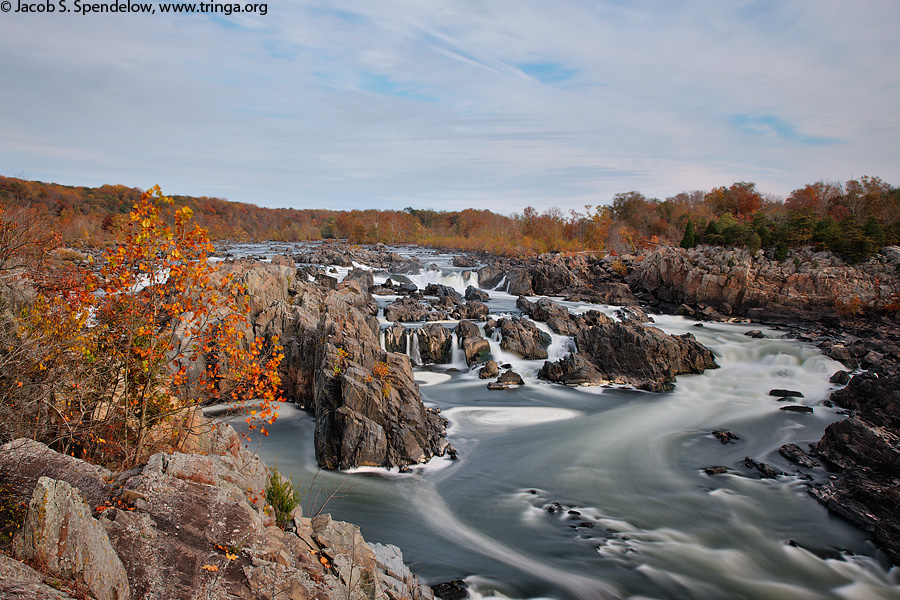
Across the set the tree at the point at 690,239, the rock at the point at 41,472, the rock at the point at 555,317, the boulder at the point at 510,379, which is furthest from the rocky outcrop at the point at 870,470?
the tree at the point at 690,239

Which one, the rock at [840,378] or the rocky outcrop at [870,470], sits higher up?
the rock at [840,378]

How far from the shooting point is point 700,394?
22781mm

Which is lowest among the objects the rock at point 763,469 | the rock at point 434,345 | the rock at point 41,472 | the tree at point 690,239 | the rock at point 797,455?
the rock at point 763,469

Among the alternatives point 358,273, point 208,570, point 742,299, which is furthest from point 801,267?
point 208,570

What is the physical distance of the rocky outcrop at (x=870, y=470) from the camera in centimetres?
1196

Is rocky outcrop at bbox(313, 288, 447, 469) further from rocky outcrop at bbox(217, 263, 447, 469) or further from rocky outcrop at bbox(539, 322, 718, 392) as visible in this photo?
rocky outcrop at bbox(539, 322, 718, 392)

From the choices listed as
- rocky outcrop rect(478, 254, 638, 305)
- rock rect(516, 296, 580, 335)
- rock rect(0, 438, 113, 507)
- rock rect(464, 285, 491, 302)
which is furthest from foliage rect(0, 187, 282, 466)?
rocky outcrop rect(478, 254, 638, 305)

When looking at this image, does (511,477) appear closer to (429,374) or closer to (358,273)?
(429,374)

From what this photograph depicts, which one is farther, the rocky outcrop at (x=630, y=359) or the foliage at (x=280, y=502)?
the rocky outcrop at (x=630, y=359)

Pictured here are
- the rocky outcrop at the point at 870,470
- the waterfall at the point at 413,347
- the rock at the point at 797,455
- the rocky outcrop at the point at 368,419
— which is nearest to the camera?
the rocky outcrop at the point at 870,470

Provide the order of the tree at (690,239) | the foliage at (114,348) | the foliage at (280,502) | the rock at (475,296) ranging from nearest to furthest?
the foliage at (114,348) → the foliage at (280,502) → the rock at (475,296) → the tree at (690,239)

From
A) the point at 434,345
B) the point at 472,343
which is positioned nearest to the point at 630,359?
the point at 472,343

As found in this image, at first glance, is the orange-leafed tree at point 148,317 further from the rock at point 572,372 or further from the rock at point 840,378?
the rock at point 840,378

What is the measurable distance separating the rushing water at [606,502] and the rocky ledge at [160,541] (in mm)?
4003
